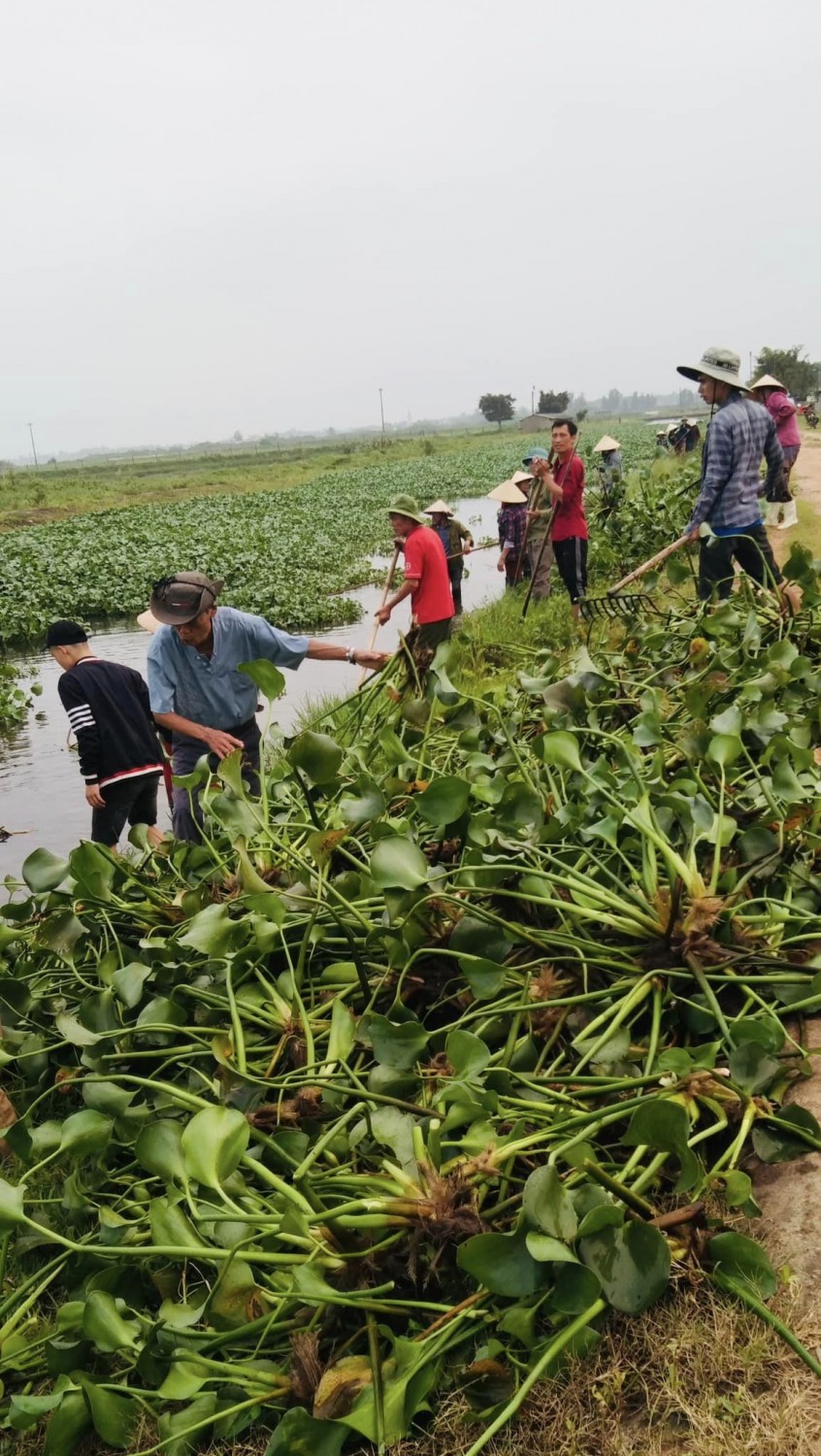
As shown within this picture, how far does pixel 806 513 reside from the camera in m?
11.3

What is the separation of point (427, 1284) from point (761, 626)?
9.16 feet

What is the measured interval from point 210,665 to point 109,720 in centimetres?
92

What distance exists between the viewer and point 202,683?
155 inches

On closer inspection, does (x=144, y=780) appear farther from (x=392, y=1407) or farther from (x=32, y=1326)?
(x=392, y=1407)

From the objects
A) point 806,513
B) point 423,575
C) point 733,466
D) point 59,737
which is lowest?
point 59,737

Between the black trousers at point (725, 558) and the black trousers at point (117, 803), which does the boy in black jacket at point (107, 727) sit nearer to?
the black trousers at point (117, 803)

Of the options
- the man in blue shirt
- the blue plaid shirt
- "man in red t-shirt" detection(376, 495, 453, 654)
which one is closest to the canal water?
"man in red t-shirt" detection(376, 495, 453, 654)

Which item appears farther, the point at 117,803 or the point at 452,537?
the point at 452,537

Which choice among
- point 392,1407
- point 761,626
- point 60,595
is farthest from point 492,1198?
point 60,595

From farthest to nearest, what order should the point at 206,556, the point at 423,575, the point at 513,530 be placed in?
the point at 206,556, the point at 513,530, the point at 423,575

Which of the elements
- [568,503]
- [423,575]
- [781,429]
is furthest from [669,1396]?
[781,429]

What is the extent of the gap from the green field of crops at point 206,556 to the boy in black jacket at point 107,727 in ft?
24.6

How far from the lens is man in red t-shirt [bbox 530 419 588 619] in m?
7.17

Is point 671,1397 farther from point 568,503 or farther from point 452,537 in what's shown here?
point 452,537
